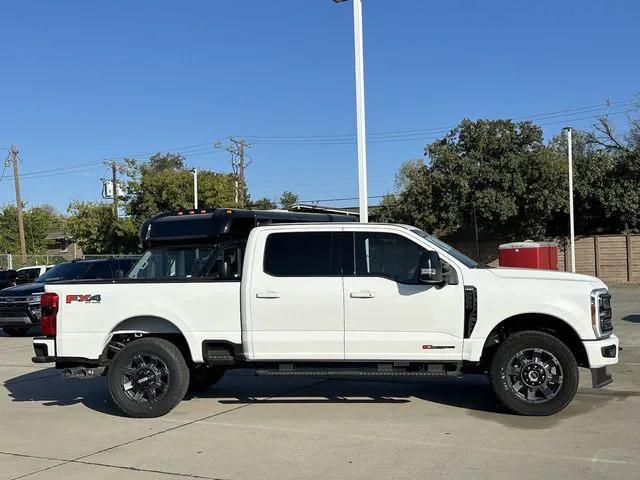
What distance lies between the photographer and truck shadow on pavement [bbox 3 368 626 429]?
7547 millimetres

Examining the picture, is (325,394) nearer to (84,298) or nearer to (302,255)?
(302,255)

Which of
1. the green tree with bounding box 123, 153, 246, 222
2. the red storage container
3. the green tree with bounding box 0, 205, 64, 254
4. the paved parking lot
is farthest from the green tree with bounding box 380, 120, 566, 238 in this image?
the green tree with bounding box 0, 205, 64, 254

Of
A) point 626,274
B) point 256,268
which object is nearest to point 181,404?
point 256,268

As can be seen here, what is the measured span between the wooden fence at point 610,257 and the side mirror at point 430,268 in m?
25.0

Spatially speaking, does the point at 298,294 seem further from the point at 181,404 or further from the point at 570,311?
the point at 570,311

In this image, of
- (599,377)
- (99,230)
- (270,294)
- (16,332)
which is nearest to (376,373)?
(270,294)

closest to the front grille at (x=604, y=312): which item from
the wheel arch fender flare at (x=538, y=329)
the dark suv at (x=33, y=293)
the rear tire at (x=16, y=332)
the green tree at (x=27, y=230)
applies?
the wheel arch fender flare at (x=538, y=329)

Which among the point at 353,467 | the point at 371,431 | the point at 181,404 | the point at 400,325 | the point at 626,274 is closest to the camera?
the point at 353,467

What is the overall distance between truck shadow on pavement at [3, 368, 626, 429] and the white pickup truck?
0.53 meters

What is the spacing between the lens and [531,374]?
695cm

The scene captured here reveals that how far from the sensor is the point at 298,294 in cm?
727

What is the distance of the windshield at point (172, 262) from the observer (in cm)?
808

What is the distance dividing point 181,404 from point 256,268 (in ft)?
7.23

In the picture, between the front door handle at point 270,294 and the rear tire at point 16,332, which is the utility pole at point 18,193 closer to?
the rear tire at point 16,332
